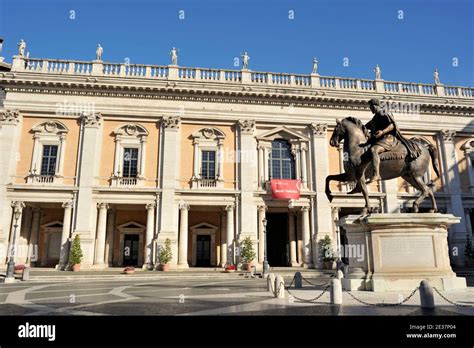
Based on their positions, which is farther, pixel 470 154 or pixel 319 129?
pixel 470 154

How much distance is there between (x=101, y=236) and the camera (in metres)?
25.8

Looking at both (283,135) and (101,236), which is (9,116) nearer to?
(101,236)

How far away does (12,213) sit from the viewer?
81.9 ft

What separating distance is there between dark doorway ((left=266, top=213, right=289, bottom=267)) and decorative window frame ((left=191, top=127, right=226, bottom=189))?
20.6ft

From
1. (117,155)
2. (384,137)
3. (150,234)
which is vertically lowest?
(150,234)

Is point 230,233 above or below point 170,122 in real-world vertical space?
below

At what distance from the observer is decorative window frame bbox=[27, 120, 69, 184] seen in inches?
1019

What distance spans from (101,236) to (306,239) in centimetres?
1508

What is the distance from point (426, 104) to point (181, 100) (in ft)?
66.6

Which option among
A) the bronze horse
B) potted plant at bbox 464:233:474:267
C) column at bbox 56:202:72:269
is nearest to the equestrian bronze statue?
the bronze horse

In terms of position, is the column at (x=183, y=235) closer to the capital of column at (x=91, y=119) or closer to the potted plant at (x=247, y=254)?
the potted plant at (x=247, y=254)

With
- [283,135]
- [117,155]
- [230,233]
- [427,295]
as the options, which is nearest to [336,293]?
[427,295]
